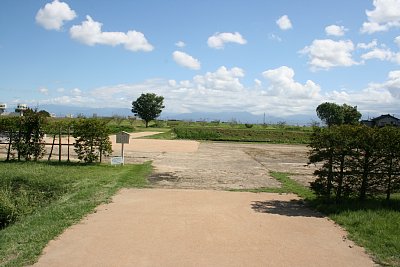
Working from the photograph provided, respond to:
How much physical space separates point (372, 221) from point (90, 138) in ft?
36.6

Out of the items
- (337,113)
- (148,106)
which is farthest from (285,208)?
(337,113)

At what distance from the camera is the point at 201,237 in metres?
6.49

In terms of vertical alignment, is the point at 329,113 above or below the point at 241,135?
above

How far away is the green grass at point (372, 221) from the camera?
5.98 m

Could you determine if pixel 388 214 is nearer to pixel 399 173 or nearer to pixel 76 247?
pixel 399 173

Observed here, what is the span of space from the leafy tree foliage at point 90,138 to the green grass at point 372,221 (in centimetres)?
810

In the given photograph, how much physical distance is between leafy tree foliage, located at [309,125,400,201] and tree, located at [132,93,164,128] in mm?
57329

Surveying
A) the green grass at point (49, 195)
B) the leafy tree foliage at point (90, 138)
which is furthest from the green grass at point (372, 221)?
the leafy tree foliage at point (90, 138)

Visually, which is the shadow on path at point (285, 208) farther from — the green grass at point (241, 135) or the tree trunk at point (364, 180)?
the green grass at point (241, 135)

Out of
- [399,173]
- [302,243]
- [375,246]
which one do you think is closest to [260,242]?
[302,243]

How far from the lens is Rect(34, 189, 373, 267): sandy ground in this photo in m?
5.47

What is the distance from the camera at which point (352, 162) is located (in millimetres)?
9383

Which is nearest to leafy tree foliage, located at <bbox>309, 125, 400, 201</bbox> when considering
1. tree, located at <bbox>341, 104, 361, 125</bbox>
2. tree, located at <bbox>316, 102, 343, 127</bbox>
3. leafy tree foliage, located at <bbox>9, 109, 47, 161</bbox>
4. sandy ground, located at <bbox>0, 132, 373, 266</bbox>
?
sandy ground, located at <bbox>0, 132, 373, 266</bbox>

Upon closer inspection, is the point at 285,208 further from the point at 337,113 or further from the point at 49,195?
the point at 337,113
